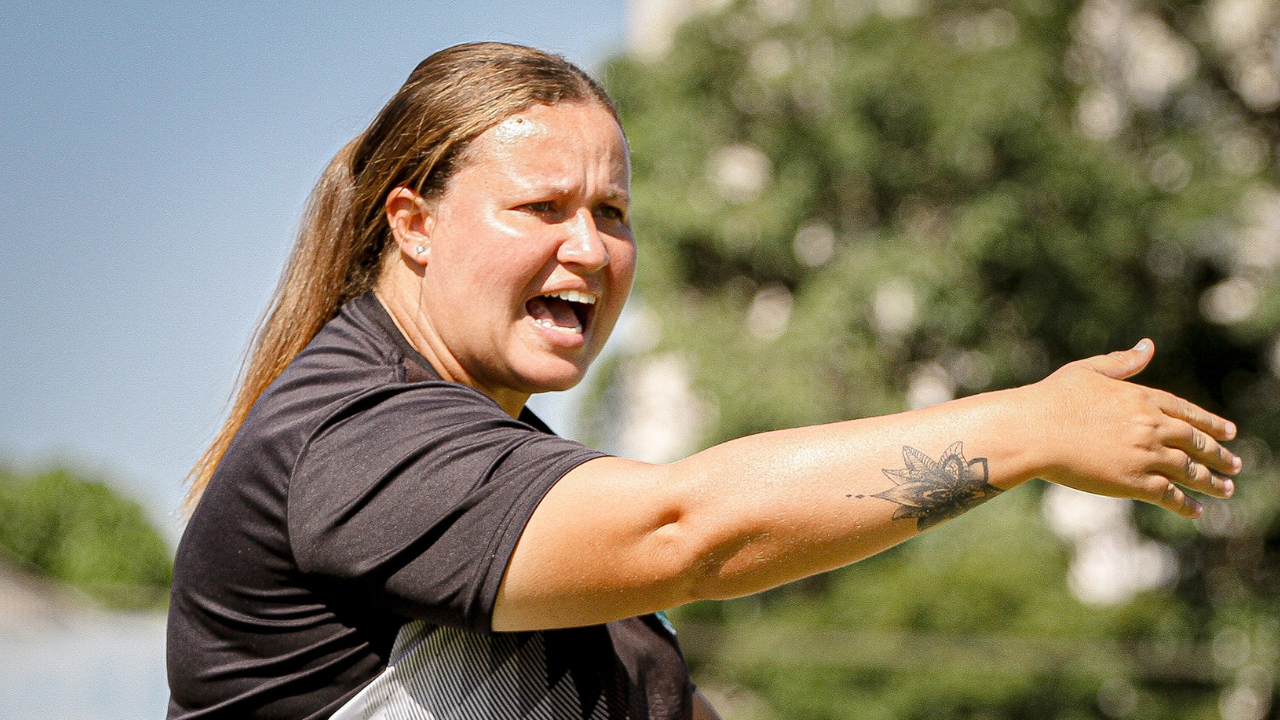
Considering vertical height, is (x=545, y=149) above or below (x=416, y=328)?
above

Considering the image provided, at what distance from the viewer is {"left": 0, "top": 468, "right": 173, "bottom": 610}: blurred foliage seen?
18.3 metres

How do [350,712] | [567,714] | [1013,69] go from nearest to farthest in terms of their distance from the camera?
[350,712] → [567,714] → [1013,69]

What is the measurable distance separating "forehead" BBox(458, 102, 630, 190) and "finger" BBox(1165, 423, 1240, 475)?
2.73 feet

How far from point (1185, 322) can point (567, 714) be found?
14.1 meters

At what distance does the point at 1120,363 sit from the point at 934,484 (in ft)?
1.03

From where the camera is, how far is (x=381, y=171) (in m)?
1.87

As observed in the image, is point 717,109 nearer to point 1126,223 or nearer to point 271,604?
point 1126,223

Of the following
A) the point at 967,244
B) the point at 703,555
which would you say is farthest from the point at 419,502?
the point at 967,244

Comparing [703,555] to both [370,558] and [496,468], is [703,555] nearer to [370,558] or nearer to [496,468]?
[496,468]

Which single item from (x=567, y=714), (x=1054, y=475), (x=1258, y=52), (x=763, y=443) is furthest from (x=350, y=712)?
(x=1258, y=52)

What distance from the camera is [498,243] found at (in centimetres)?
174

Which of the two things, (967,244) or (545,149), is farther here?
(967,244)

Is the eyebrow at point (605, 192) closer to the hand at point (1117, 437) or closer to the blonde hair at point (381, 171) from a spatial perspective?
the blonde hair at point (381, 171)

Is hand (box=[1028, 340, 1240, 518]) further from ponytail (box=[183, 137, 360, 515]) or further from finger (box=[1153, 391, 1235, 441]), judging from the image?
ponytail (box=[183, 137, 360, 515])
